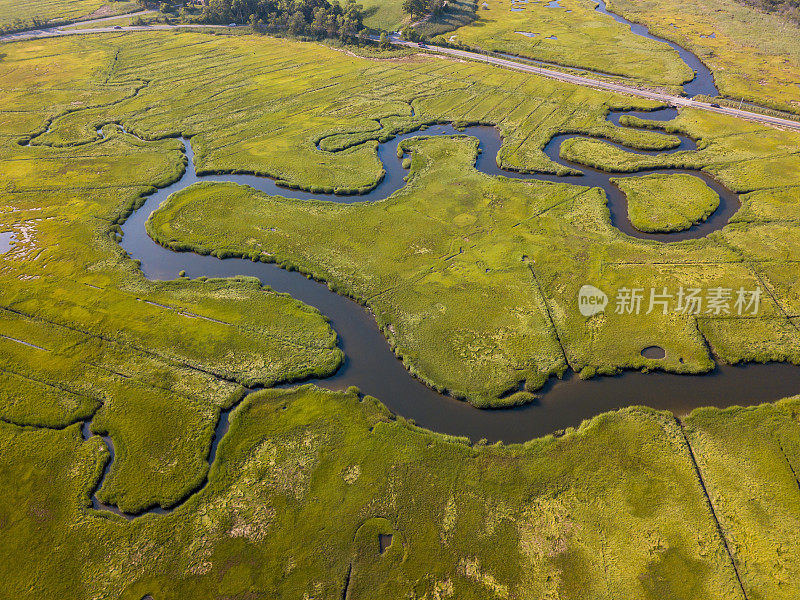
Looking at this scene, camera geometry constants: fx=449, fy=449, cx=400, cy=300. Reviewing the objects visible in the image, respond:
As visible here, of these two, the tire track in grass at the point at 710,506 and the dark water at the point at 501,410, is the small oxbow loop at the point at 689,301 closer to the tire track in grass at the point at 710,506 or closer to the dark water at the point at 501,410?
the dark water at the point at 501,410

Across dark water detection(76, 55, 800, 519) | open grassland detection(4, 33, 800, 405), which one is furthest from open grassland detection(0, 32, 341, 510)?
dark water detection(76, 55, 800, 519)

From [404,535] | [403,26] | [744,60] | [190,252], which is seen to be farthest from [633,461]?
[403,26]

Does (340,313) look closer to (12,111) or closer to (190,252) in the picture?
(190,252)

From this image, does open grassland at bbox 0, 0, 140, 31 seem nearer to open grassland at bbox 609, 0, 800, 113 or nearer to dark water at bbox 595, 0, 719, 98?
dark water at bbox 595, 0, 719, 98

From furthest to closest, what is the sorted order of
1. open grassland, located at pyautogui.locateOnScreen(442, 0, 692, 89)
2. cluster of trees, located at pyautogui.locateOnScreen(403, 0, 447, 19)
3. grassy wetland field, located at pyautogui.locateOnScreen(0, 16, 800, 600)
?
cluster of trees, located at pyautogui.locateOnScreen(403, 0, 447, 19) → open grassland, located at pyautogui.locateOnScreen(442, 0, 692, 89) → grassy wetland field, located at pyautogui.locateOnScreen(0, 16, 800, 600)

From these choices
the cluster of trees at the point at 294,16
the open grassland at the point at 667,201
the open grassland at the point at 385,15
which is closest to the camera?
the open grassland at the point at 667,201

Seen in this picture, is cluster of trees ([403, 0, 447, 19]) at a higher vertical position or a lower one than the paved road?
higher

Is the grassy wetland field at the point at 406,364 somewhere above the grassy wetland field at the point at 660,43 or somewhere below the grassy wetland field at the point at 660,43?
below

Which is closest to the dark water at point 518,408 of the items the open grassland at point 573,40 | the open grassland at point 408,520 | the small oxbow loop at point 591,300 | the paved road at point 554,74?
the open grassland at point 408,520
